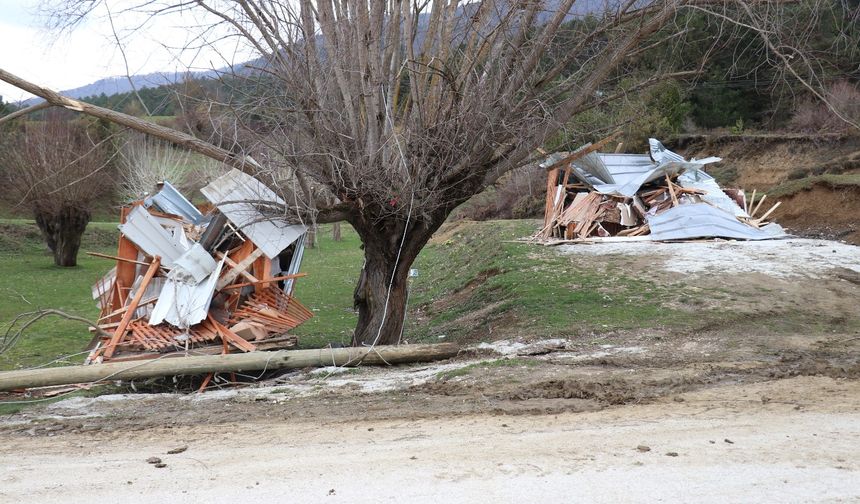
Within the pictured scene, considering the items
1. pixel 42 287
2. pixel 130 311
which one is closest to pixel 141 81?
pixel 130 311

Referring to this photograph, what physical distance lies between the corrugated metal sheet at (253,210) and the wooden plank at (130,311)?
164cm

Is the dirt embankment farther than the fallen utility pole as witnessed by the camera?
Yes

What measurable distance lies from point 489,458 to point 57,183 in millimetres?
30434

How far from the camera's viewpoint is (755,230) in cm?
2184

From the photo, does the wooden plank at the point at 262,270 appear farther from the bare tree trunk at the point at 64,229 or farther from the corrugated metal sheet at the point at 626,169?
the bare tree trunk at the point at 64,229

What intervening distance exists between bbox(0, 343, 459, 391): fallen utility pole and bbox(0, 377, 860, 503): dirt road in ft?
7.39

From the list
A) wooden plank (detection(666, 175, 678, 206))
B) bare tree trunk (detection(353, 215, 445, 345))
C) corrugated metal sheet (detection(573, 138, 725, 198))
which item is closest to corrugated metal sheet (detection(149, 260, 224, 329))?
bare tree trunk (detection(353, 215, 445, 345))

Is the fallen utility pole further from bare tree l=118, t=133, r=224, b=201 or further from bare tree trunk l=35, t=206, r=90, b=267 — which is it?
bare tree l=118, t=133, r=224, b=201

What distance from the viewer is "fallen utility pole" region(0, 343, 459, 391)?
10195mm

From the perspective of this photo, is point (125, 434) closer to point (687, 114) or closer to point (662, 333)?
point (662, 333)

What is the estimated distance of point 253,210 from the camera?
39.4 ft

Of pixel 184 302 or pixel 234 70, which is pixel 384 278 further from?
pixel 234 70

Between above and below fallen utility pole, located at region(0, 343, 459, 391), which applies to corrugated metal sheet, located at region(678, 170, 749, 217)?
above

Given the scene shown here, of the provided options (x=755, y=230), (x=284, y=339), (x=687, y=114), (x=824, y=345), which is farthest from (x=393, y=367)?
(x=687, y=114)
